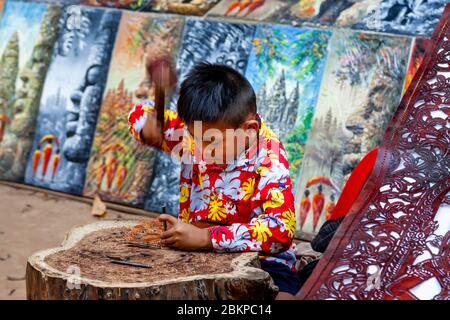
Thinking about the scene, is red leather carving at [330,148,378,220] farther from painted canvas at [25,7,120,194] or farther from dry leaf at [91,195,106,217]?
painted canvas at [25,7,120,194]

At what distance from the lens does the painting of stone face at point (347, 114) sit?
4.74 meters

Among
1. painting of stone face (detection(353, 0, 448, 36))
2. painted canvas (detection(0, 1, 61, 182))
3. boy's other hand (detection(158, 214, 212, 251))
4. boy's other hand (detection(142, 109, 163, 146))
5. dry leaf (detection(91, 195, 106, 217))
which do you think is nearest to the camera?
boy's other hand (detection(158, 214, 212, 251))

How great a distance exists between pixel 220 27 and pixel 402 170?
8.61 feet

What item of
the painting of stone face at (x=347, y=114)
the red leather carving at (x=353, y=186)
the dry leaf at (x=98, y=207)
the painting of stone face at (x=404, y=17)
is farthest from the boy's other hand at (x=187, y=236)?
the dry leaf at (x=98, y=207)

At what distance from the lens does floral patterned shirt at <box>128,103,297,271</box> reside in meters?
2.83

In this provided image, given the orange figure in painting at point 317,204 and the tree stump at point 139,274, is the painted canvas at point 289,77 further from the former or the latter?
the tree stump at point 139,274

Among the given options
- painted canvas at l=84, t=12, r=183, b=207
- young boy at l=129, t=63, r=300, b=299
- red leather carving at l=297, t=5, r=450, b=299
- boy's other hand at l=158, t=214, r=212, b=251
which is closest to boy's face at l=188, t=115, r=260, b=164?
young boy at l=129, t=63, r=300, b=299

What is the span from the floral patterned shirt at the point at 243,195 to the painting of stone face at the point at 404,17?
6.66 ft

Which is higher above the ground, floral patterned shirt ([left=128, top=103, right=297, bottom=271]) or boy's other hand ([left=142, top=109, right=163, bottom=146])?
boy's other hand ([left=142, top=109, right=163, bottom=146])

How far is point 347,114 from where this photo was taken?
4820mm

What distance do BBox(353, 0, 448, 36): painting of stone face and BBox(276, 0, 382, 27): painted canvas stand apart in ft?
0.17

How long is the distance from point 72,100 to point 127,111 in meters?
0.49

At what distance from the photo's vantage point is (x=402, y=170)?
118 inches
